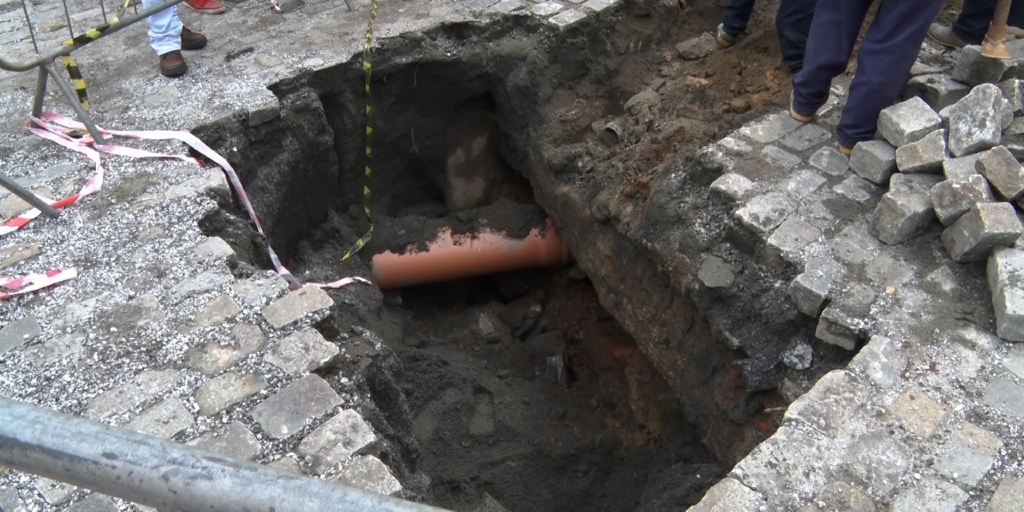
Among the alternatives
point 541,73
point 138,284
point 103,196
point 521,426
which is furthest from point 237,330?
point 541,73

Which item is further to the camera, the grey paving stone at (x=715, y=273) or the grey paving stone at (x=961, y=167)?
the grey paving stone at (x=715, y=273)

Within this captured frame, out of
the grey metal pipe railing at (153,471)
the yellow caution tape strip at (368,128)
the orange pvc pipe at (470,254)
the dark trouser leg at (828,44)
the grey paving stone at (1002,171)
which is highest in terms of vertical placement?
the grey metal pipe railing at (153,471)

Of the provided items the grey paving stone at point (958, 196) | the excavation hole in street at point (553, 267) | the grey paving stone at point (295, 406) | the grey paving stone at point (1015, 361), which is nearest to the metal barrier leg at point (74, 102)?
the excavation hole in street at point (553, 267)

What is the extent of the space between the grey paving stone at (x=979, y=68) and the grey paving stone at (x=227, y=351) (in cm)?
375

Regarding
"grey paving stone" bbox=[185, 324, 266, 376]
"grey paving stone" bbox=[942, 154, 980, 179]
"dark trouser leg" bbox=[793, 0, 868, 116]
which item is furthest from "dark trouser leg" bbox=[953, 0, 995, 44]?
"grey paving stone" bbox=[185, 324, 266, 376]

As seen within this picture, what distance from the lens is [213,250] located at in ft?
12.1

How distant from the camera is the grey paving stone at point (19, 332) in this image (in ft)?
10.8

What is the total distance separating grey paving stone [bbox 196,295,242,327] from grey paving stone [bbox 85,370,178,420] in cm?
28

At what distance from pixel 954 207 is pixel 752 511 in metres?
1.73

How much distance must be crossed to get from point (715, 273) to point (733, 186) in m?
0.49

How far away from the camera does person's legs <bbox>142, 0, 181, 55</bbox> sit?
186 inches

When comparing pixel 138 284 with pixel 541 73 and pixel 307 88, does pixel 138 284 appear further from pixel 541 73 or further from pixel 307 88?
pixel 541 73

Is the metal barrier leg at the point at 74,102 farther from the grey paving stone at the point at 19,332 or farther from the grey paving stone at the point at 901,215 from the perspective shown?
the grey paving stone at the point at 901,215

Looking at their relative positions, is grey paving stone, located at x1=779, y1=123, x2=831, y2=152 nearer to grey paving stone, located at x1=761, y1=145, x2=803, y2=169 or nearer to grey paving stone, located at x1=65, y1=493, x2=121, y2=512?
grey paving stone, located at x1=761, y1=145, x2=803, y2=169
